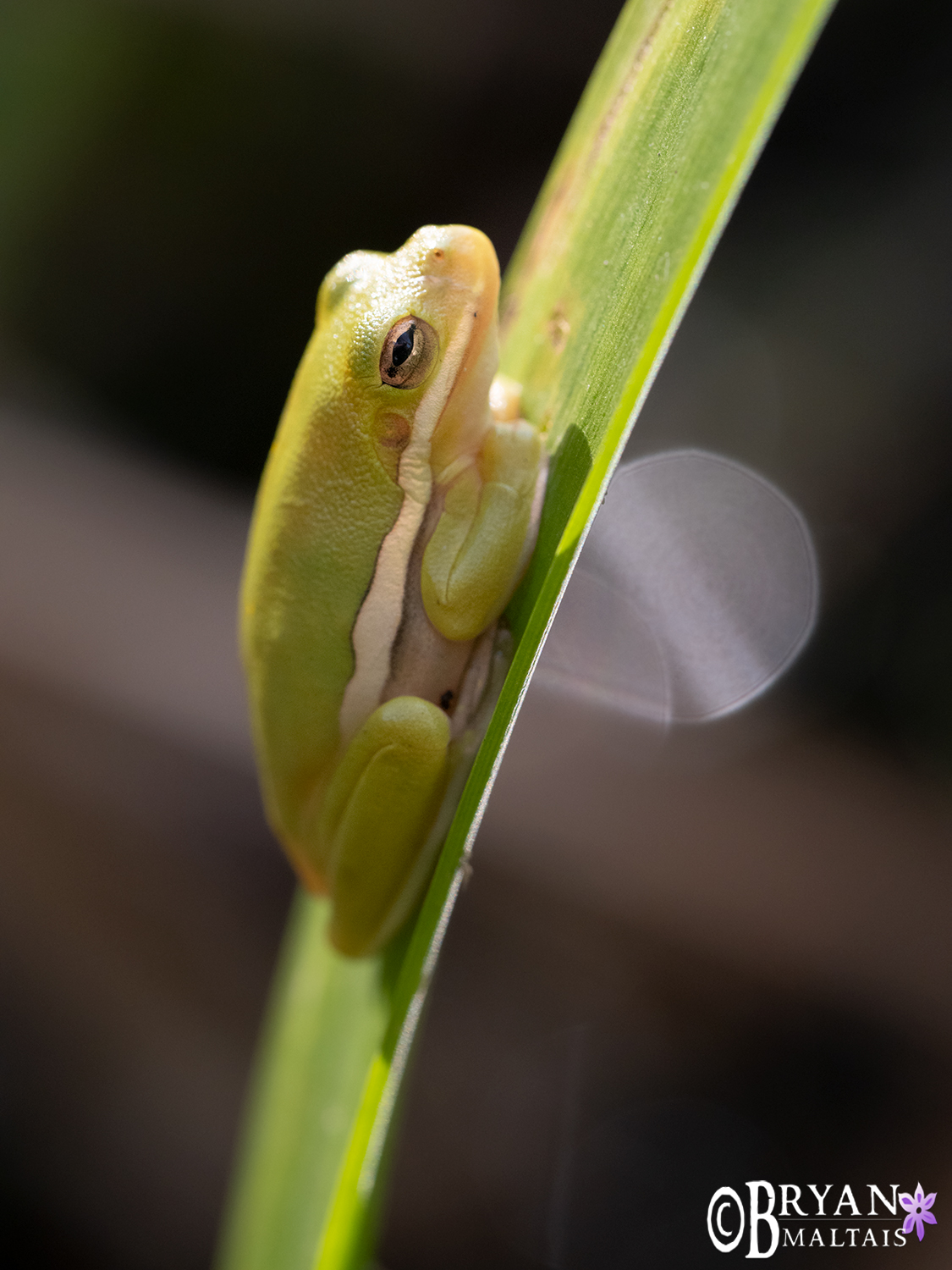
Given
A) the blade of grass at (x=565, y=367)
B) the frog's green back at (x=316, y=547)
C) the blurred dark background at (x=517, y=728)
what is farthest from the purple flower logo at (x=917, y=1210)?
the frog's green back at (x=316, y=547)

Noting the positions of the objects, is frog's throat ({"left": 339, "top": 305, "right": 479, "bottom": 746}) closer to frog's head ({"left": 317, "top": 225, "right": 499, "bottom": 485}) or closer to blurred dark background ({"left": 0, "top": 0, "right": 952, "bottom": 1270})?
frog's head ({"left": 317, "top": 225, "right": 499, "bottom": 485})

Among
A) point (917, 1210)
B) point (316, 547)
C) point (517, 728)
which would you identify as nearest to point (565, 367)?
point (316, 547)

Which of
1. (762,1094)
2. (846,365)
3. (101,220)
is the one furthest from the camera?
(101,220)

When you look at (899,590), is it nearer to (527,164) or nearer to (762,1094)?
(762,1094)

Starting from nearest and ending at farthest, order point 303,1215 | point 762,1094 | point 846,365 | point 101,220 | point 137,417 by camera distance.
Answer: point 303,1215 < point 762,1094 < point 846,365 < point 101,220 < point 137,417

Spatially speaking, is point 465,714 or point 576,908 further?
point 576,908

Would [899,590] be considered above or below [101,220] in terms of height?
below

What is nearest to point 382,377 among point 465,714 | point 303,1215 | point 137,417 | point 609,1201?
point 465,714
